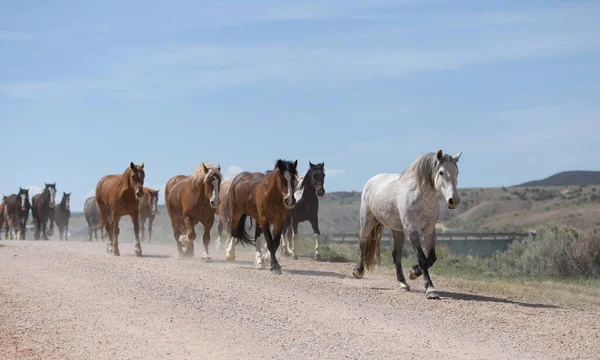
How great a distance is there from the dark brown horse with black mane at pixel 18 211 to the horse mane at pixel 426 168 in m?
28.0

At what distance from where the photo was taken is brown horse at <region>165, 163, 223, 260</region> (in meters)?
19.8

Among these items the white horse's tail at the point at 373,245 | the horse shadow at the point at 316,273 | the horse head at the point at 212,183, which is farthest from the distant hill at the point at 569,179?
the white horse's tail at the point at 373,245

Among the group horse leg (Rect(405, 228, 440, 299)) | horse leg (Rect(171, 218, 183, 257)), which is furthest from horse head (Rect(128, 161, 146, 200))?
horse leg (Rect(405, 228, 440, 299))

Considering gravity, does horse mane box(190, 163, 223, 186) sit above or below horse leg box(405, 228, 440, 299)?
above

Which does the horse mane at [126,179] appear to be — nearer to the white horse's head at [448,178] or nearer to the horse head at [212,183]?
the horse head at [212,183]

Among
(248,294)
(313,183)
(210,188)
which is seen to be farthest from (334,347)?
(313,183)

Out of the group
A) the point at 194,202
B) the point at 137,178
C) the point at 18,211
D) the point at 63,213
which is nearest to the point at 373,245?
the point at 194,202

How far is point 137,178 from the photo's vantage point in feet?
69.8

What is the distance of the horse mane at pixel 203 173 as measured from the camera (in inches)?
780

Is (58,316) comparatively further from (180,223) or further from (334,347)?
(180,223)

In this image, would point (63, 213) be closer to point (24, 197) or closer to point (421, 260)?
point (24, 197)

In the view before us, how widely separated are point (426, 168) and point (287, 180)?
3.97m

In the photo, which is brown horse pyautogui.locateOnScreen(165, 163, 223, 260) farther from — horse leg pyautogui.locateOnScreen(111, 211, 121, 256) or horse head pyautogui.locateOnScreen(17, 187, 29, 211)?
horse head pyautogui.locateOnScreen(17, 187, 29, 211)

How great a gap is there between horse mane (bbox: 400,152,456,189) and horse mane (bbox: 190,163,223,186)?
6.96 meters
